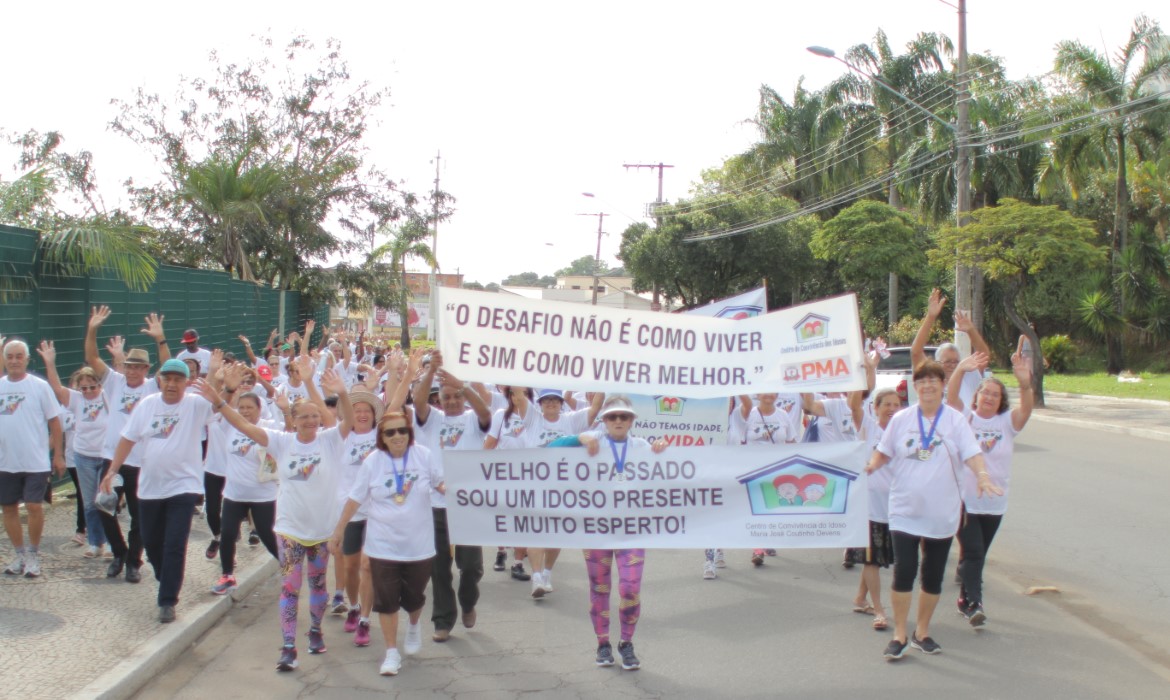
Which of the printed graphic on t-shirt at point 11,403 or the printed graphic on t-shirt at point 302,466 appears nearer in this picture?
the printed graphic on t-shirt at point 302,466

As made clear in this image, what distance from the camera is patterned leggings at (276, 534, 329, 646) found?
6.36 meters

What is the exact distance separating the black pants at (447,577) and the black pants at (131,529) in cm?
239

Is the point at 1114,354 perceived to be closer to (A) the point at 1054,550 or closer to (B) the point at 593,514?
(A) the point at 1054,550

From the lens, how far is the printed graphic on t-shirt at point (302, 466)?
260 inches

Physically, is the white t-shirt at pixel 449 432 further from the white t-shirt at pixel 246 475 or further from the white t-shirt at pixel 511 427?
the white t-shirt at pixel 246 475

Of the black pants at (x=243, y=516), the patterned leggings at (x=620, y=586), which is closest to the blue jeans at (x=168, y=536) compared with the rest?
the black pants at (x=243, y=516)

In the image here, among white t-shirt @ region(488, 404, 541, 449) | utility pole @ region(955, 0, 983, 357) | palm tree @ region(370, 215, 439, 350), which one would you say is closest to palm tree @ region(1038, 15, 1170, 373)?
utility pole @ region(955, 0, 983, 357)

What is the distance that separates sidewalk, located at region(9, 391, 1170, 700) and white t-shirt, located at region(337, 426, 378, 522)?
1320 mm

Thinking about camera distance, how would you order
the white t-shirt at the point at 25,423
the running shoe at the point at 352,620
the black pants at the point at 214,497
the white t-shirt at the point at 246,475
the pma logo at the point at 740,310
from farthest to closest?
1. the pma logo at the point at 740,310
2. the black pants at the point at 214,497
3. the white t-shirt at the point at 25,423
4. the white t-shirt at the point at 246,475
5. the running shoe at the point at 352,620

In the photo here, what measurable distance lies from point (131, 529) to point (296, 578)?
7.62 feet

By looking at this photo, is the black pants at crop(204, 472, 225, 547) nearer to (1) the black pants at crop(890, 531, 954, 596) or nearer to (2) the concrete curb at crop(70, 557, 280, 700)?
(2) the concrete curb at crop(70, 557, 280, 700)

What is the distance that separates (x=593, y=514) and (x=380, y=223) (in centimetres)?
2598

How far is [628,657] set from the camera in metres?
6.25

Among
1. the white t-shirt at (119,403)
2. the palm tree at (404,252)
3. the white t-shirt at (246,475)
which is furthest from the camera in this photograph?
the palm tree at (404,252)
